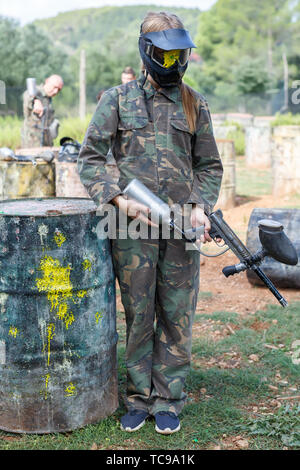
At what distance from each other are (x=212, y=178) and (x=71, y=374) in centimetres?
123

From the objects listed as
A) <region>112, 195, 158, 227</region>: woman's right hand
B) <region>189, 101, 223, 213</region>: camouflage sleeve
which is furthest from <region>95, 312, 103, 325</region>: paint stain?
<region>189, 101, 223, 213</region>: camouflage sleeve

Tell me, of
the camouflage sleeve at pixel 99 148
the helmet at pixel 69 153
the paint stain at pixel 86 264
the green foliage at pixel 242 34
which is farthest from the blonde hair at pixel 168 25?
the green foliage at pixel 242 34

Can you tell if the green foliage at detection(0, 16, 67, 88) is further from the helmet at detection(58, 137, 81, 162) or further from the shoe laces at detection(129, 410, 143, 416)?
the shoe laces at detection(129, 410, 143, 416)

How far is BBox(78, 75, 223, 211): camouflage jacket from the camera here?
8.79 ft

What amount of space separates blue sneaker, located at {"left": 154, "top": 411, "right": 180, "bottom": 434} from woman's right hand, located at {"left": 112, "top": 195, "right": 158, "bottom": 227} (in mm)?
1046

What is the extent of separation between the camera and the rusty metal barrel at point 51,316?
2621 mm

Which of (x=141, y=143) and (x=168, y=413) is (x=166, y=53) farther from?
(x=168, y=413)

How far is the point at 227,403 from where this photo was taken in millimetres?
3236

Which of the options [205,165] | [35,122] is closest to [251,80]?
[35,122]

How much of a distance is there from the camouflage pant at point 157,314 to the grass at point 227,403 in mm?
183

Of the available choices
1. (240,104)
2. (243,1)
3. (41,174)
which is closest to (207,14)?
(243,1)

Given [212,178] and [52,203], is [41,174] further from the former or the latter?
[212,178]

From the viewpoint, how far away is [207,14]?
6512cm

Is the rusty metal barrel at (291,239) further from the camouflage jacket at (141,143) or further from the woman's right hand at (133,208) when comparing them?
the woman's right hand at (133,208)
